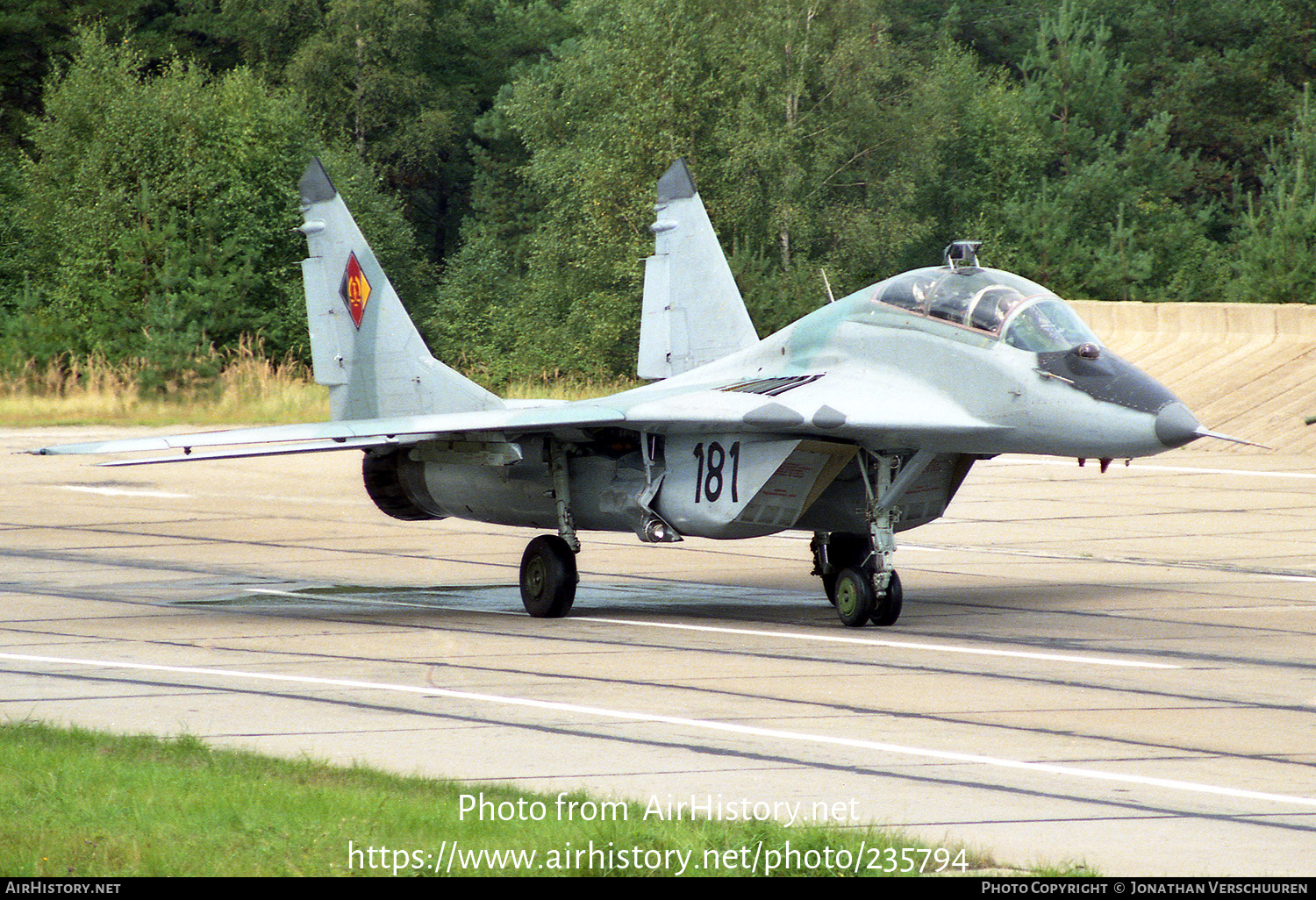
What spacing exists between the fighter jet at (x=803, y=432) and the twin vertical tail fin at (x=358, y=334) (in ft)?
0.11

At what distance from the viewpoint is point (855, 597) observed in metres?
12.9

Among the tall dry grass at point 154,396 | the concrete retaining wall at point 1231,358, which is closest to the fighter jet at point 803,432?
the concrete retaining wall at point 1231,358

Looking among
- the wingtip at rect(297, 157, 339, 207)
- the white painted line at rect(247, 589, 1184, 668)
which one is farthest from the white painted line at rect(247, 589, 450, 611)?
the wingtip at rect(297, 157, 339, 207)

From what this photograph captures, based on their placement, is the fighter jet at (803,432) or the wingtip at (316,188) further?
the wingtip at (316,188)

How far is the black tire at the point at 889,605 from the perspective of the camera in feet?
42.5

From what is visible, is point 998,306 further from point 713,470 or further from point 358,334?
point 358,334

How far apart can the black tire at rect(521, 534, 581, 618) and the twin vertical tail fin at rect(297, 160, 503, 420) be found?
1.89m

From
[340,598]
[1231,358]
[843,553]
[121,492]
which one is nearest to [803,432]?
[843,553]

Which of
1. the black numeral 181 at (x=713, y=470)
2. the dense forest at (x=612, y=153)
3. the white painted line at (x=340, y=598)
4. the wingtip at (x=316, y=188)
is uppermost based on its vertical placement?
the dense forest at (x=612, y=153)

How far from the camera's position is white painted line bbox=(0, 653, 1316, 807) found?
7.45 metres

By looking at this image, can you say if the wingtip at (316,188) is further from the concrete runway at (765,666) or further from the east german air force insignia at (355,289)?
the concrete runway at (765,666)

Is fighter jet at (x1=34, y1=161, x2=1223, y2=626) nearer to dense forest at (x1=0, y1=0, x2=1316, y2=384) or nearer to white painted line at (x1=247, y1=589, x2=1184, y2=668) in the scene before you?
white painted line at (x1=247, y1=589, x2=1184, y2=668)

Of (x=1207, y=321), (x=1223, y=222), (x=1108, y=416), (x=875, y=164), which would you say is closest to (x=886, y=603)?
(x=1108, y=416)
